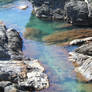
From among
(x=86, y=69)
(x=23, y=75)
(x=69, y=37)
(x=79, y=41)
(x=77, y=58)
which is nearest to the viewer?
(x=23, y=75)

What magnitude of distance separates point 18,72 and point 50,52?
8.94 metres

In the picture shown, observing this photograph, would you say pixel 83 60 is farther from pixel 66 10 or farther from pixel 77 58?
pixel 66 10

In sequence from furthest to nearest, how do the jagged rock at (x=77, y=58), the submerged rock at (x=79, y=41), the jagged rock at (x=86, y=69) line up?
the submerged rock at (x=79, y=41), the jagged rock at (x=77, y=58), the jagged rock at (x=86, y=69)

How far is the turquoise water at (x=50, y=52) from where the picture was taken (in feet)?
93.3

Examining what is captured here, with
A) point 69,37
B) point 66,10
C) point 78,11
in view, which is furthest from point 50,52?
point 66,10

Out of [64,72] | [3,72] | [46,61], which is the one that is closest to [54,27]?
[46,61]

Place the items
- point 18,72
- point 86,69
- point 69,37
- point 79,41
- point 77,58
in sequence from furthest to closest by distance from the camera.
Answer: point 69,37, point 79,41, point 77,58, point 86,69, point 18,72

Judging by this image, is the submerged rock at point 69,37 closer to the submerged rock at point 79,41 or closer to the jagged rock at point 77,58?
the submerged rock at point 79,41

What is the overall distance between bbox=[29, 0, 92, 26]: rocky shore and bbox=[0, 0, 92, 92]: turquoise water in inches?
74.3

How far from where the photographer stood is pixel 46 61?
34375mm

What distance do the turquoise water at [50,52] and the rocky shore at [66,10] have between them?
1.89 meters

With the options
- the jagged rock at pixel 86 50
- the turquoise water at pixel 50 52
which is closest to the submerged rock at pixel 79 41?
the turquoise water at pixel 50 52

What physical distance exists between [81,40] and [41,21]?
15.6m

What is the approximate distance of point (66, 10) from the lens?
1896 inches
